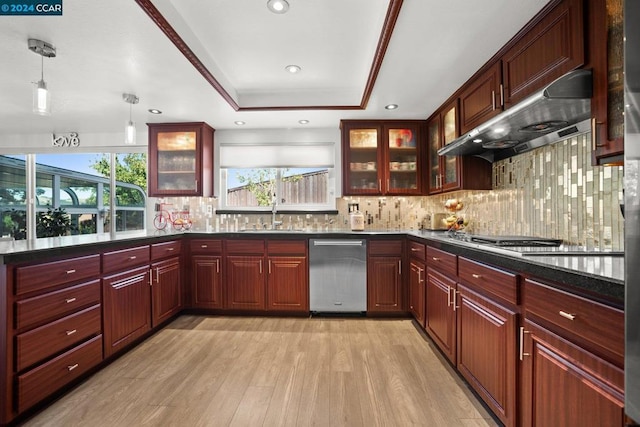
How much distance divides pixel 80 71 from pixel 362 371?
10.5 feet

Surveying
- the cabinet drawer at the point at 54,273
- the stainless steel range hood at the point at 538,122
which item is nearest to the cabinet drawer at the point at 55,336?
the cabinet drawer at the point at 54,273

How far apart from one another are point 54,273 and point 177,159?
229 cm

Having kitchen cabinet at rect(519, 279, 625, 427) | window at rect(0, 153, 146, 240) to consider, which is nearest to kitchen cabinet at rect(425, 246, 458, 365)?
kitchen cabinet at rect(519, 279, 625, 427)

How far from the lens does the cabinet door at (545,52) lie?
4.78ft

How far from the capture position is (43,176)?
14.3 ft

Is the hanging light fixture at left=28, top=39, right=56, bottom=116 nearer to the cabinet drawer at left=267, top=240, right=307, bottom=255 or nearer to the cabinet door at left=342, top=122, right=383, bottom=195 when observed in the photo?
the cabinet drawer at left=267, top=240, right=307, bottom=255

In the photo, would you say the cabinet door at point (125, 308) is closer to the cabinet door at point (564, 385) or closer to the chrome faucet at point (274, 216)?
the chrome faucet at point (274, 216)

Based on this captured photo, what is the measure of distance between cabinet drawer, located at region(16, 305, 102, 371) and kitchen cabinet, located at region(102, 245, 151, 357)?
118 mm

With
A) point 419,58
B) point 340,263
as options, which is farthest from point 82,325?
point 419,58

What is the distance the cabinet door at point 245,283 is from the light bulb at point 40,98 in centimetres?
196

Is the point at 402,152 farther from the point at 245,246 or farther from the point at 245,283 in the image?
the point at 245,283

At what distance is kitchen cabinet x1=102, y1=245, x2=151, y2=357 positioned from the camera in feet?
7.21

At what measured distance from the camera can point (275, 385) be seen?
193 centimetres

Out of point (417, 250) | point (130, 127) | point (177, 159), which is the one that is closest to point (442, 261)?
point (417, 250)
